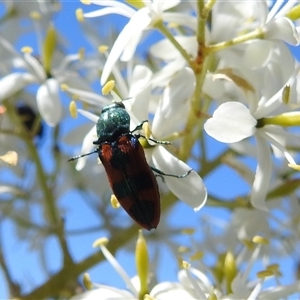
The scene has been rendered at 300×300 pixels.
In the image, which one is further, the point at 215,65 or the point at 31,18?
the point at 31,18

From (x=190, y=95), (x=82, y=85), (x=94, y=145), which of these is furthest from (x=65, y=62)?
(x=190, y=95)

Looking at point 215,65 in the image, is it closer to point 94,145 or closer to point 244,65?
point 244,65

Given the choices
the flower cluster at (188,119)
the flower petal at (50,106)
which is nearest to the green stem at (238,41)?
the flower cluster at (188,119)

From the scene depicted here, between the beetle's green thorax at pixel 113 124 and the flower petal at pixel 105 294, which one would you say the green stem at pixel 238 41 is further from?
the flower petal at pixel 105 294

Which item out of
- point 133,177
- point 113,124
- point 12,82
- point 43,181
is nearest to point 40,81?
point 12,82

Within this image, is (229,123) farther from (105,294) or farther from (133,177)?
(105,294)

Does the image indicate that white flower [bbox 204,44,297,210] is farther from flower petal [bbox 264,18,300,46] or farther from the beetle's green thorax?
the beetle's green thorax
